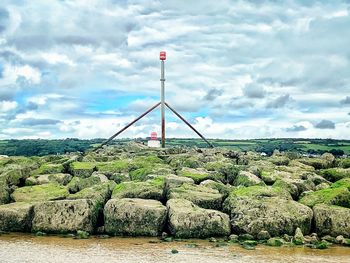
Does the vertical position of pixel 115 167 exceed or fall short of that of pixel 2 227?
it exceeds it

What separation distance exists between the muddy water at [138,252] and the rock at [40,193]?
354 centimetres

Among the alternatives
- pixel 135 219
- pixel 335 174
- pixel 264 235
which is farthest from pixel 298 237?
pixel 335 174

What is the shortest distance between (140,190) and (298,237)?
323 inches

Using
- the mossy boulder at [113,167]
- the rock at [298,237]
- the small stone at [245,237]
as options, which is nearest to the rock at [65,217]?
the small stone at [245,237]

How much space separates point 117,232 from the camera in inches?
976

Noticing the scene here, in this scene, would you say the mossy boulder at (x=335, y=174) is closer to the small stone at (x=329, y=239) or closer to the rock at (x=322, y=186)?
the rock at (x=322, y=186)

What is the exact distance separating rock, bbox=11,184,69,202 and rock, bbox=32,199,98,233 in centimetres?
182

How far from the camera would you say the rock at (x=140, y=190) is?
2680cm

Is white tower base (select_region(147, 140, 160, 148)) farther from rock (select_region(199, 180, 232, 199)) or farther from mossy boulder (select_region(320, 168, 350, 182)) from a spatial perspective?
rock (select_region(199, 180, 232, 199))

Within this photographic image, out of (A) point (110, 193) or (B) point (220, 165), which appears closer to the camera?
(A) point (110, 193)

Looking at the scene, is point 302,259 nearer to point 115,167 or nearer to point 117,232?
point 117,232

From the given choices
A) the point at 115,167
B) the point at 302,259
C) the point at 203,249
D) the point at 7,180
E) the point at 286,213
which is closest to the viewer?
A: the point at 302,259

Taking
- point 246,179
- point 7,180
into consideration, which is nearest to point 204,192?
point 246,179

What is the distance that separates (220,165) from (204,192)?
26.5ft
